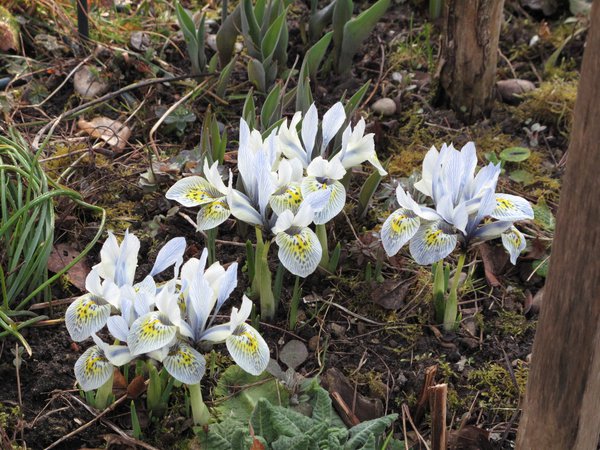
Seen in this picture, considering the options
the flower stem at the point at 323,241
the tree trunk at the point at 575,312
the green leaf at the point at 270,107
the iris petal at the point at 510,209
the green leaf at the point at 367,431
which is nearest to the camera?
the tree trunk at the point at 575,312

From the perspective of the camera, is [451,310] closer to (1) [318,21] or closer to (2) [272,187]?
(2) [272,187]

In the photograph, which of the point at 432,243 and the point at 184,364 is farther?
the point at 432,243

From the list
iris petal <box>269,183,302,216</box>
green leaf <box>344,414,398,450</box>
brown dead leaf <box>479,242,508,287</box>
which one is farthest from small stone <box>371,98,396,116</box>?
green leaf <box>344,414,398,450</box>

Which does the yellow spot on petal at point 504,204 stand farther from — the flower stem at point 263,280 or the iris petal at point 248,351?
the iris petal at point 248,351

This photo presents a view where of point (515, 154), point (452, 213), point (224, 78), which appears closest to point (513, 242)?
point (452, 213)

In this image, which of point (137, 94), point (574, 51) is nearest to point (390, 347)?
point (137, 94)

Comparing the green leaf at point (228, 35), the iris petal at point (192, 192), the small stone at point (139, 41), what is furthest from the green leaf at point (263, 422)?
the small stone at point (139, 41)
